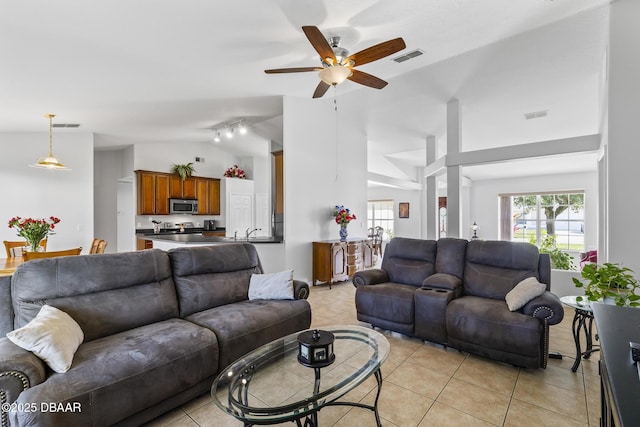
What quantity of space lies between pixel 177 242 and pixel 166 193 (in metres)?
3.10

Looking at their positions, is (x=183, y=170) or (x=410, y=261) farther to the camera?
(x=183, y=170)

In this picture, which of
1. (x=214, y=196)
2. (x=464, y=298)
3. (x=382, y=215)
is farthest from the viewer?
(x=382, y=215)

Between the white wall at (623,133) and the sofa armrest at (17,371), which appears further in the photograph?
the white wall at (623,133)

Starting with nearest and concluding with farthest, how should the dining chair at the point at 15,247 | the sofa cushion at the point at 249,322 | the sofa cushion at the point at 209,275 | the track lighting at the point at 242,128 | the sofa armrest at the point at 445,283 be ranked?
the sofa cushion at the point at 249,322
the sofa cushion at the point at 209,275
the sofa armrest at the point at 445,283
the dining chair at the point at 15,247
the track lighting at the point at 242,128

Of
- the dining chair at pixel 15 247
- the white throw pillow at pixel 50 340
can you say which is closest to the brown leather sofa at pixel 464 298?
the white throw pillow at pixel 50 340

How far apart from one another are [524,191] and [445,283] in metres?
7.79

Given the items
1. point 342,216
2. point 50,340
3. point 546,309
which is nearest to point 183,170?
point 342,216

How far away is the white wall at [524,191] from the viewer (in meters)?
8.05

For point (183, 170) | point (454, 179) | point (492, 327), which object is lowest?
point (492, 327)

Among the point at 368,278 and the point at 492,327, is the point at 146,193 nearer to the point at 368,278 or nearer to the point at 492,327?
the point at 368,278

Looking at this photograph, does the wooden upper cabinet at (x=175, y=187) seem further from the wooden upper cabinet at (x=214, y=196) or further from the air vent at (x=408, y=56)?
the air vent at (x=408, y=56)

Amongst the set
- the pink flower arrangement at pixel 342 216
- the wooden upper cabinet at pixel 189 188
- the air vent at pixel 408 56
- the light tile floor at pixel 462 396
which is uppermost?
the air vent at pixel 408 56

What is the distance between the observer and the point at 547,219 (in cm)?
882

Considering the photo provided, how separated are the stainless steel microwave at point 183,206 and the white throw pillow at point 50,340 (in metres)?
6.04
